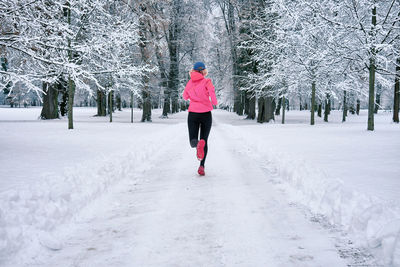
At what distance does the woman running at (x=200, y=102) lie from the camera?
5.39m

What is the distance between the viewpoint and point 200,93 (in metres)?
5.40

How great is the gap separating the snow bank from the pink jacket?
6.14 feet

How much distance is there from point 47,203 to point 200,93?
10.3 feet

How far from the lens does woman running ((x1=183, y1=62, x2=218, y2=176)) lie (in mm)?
5387

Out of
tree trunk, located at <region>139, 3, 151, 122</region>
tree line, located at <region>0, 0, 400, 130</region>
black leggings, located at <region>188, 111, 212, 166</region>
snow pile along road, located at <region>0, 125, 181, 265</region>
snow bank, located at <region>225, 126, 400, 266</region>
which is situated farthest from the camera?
tree trunk, located at <region>139, 3, 151, 122</region>

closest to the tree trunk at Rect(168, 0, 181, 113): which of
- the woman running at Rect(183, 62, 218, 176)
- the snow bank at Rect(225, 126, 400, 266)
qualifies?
the woman running at Rect(183, 62, 218, 176)

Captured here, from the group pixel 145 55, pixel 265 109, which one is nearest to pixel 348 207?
pixel 145 55

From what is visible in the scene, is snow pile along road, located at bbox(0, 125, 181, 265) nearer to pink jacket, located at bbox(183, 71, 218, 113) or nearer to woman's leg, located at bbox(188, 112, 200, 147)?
woman's leg, located at bbox(188, 112, 200, 147)

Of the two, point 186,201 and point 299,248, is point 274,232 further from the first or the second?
point 186,201

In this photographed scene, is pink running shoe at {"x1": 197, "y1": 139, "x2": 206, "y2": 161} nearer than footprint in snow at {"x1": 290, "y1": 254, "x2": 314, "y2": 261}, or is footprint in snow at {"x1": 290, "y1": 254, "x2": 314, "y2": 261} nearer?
footprint in snow at {"x1": 290, "y1": 254, "x2": 314, "y2": 261}

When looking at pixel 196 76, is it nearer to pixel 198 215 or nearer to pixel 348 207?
pixel 198 215

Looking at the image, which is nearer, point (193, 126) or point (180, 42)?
point (193, 126)

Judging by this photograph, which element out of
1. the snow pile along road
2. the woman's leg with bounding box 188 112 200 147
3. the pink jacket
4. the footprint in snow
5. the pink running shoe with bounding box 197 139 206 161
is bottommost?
the footprint in snow

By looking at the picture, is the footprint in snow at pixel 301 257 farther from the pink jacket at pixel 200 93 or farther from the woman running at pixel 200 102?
the pink jacket at pixel 200 93
